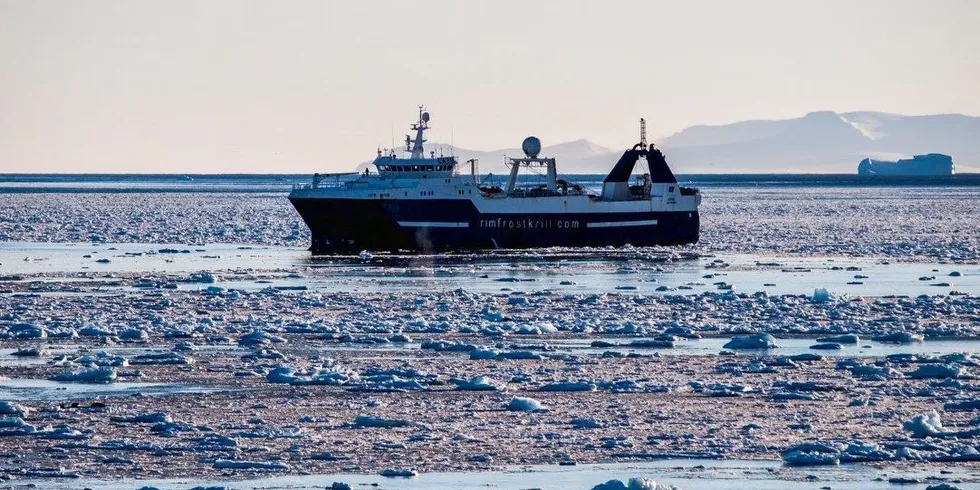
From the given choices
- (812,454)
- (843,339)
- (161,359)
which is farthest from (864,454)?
(161,359)

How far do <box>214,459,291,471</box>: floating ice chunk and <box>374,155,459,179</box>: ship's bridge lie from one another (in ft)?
115

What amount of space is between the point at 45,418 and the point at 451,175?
33350 mm

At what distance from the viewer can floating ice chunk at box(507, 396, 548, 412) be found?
1609 centimetres

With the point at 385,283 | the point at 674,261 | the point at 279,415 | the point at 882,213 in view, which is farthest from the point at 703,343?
the point at 882,213

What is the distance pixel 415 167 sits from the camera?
49.0m

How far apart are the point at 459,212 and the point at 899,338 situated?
88.0 ft

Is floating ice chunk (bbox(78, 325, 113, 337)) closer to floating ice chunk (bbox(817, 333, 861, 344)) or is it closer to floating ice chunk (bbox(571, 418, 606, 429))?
floating ice chunk (bbox(571, 418, 606, 429))

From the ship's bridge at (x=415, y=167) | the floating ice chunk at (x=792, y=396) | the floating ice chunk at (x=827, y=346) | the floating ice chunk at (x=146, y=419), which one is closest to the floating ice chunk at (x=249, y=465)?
the floating ice chunk at (x=146, y=419)

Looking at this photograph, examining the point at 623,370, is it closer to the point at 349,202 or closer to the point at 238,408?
the point at 238,408

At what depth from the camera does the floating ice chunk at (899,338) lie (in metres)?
21.9

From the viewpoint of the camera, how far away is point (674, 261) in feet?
141

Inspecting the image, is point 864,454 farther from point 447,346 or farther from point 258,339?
point 258,339

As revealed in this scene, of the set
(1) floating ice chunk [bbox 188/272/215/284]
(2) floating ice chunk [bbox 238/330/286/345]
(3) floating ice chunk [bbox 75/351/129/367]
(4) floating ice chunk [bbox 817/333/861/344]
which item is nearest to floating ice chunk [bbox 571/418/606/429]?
(3) floating ice chunk [bbox 75/351/129/367]

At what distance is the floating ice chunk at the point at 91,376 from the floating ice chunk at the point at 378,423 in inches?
159
